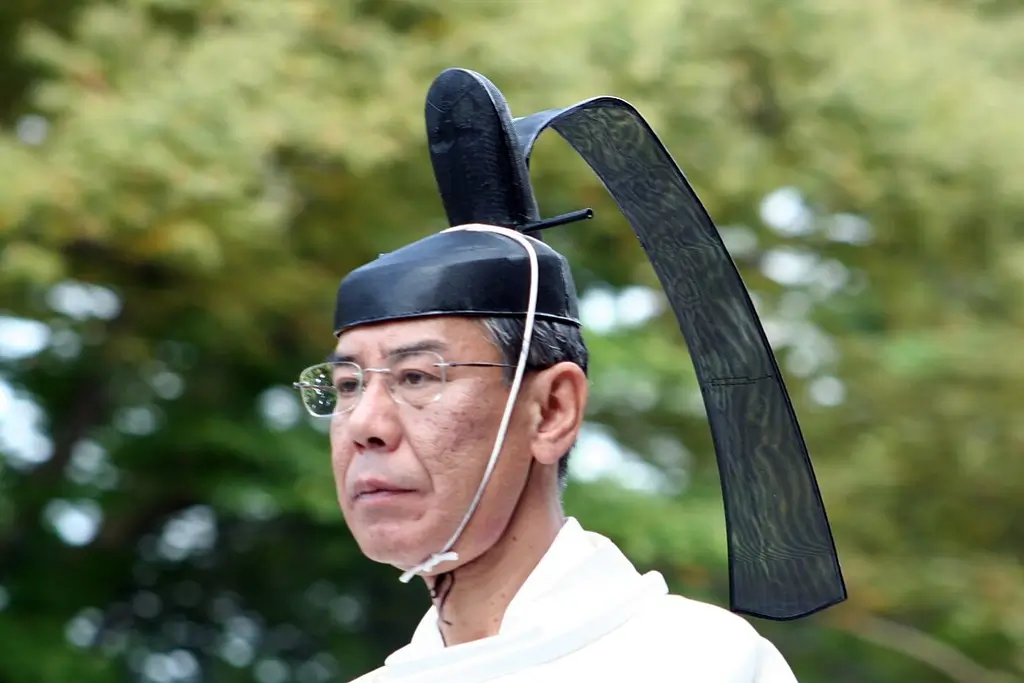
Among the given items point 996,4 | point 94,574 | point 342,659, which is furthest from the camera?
point 996,4

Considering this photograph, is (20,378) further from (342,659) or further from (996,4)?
(996,4)

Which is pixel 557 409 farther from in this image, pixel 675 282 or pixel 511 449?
pixel 675 282

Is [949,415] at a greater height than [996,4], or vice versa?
[996,4]

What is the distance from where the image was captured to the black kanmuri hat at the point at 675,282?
1981 mm

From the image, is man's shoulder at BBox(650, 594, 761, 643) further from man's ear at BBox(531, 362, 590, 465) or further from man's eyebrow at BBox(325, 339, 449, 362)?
man's eyebrow at BBox(325, 339, 449, 362)

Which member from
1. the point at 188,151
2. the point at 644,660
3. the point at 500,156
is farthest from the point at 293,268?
the point at 644,660

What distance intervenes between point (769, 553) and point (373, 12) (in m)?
3.89

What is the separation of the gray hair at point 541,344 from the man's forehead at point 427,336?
0.03 metres

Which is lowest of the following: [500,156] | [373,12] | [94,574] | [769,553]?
[94,574]

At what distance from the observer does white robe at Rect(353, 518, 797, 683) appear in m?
1.80

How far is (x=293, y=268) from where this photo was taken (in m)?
5.50

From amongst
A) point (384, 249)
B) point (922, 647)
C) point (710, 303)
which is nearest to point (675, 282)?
point (710, 303)

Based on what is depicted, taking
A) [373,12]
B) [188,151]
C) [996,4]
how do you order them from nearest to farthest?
[188,151] → [373,12] → [996,4]

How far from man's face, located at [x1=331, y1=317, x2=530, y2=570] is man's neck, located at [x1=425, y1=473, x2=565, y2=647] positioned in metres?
0.03
